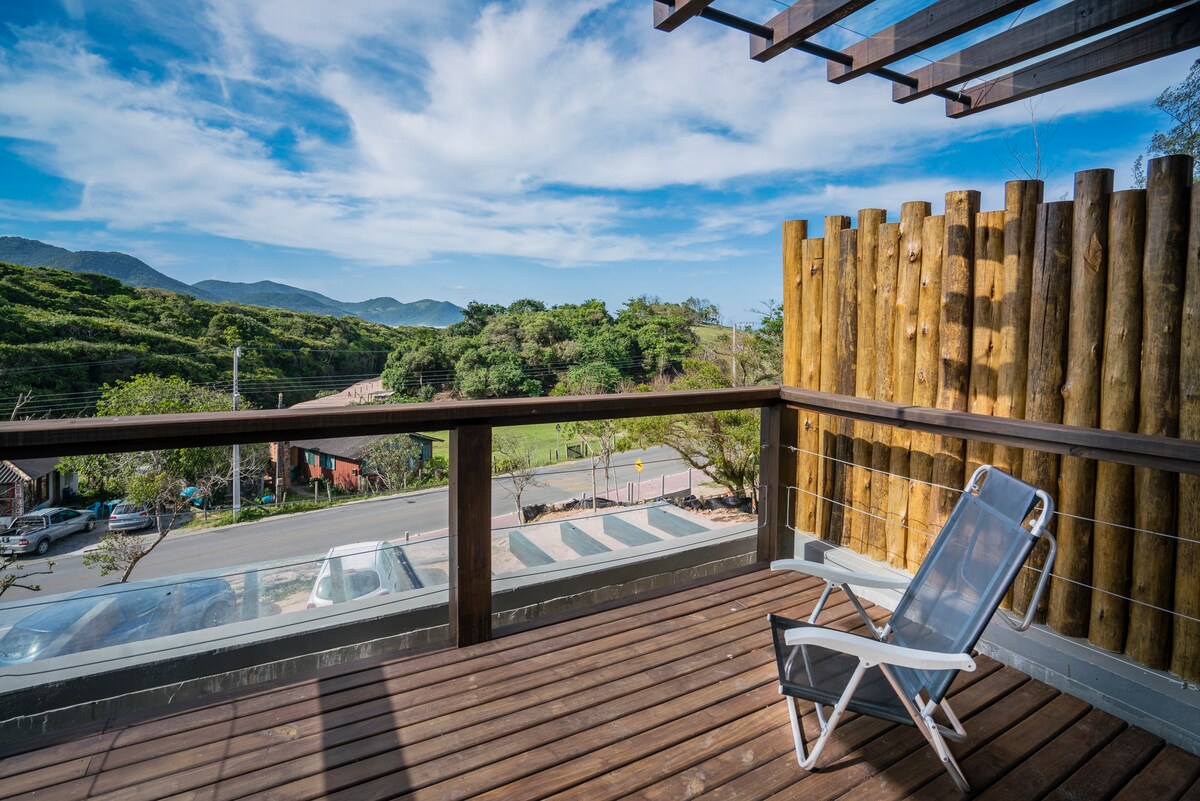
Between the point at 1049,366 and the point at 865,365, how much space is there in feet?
2.66

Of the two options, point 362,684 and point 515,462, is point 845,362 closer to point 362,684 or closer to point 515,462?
point 362,684

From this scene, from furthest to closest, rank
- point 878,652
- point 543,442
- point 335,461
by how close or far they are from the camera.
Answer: point 543,442, point 335,461, point 878,652

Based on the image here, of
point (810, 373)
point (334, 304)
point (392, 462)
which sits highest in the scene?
point (334, 304)

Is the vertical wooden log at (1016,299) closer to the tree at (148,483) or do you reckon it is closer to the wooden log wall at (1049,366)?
the wooden log wall at (1049,366)

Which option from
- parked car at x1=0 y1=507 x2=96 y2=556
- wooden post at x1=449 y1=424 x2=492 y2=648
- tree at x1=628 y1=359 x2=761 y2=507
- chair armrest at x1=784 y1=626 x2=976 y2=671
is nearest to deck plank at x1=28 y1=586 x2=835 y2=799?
wooden post at x1=449 y1=424 x2=492 y2=648

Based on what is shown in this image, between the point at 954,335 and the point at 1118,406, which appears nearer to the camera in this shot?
the point at 1118,406

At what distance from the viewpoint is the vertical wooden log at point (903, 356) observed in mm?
2748

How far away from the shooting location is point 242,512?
1322 cm

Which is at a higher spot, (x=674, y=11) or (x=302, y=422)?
(x=674, y=11)

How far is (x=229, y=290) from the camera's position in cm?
4269

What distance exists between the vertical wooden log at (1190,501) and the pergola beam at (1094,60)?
0.65m

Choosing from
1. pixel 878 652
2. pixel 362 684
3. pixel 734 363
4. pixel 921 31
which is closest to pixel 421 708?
pixel 362 684

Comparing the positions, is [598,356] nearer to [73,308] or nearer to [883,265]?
[73,308]

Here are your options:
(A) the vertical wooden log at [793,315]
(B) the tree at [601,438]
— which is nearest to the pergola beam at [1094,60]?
(A) the vertical wooden log at [793,315]
